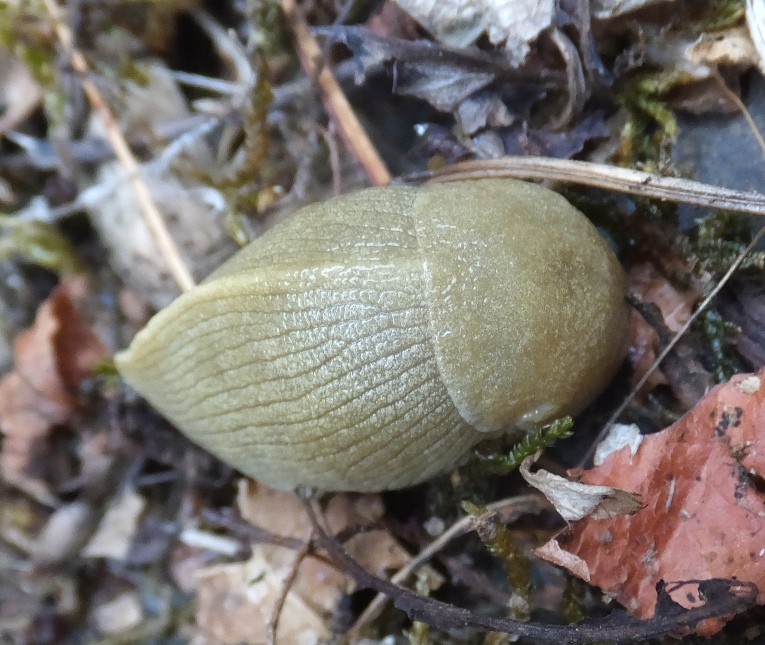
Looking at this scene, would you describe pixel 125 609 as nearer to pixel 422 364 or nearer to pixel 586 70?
pixel 422 364

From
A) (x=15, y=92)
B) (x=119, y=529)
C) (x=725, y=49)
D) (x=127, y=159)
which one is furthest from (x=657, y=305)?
(x=15, y=92)

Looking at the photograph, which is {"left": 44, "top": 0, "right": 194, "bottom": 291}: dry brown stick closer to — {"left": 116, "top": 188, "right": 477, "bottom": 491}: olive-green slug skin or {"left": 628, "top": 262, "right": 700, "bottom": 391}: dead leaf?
{"left": 116, "top": 188, "right": 477, "bottom": 491}: olive-green slug skin

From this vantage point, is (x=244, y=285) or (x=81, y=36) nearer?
(x=244, y=285)

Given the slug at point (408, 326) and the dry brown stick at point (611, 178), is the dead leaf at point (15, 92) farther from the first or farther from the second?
the dry brown stick at point (611, 178)

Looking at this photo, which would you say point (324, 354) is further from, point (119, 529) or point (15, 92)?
point (15, 92)

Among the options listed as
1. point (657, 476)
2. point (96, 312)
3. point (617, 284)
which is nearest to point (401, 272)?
point (617, 284)

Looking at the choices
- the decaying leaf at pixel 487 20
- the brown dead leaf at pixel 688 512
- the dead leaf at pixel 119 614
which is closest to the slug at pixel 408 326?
the brown dead leaf at pixel 688 512

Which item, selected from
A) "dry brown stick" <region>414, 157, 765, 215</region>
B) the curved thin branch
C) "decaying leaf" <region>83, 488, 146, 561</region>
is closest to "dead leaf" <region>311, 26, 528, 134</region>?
"dry brown stick" <region>414, 157, 765, 215</region>
